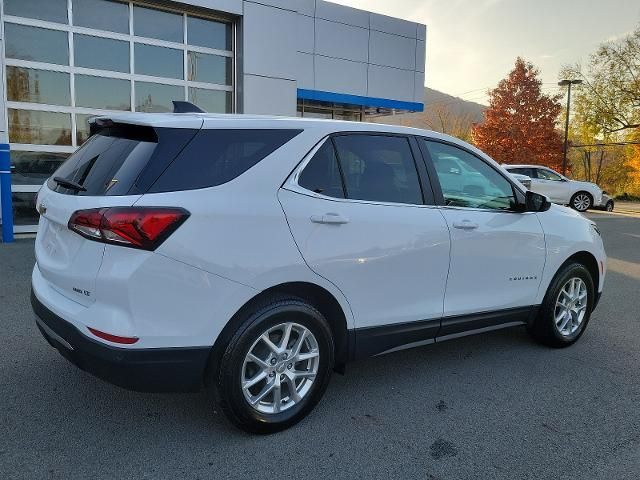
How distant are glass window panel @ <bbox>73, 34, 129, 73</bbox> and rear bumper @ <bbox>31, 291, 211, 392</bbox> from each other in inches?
359

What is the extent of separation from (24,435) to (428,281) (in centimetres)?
253

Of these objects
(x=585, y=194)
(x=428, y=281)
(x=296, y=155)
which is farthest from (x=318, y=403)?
(x=585, y=194)

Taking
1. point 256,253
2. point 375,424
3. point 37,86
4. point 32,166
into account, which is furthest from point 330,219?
point 37,86

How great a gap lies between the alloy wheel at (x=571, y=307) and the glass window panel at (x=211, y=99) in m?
9.12

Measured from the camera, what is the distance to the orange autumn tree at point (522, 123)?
36781 mm

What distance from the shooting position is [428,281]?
3547 millimetres

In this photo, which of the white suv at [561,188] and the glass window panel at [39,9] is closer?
the glass window panel at [39,9]

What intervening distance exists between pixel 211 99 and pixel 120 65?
2023mm

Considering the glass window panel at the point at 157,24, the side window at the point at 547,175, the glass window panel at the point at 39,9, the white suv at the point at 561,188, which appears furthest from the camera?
the side window at the point at 547,175

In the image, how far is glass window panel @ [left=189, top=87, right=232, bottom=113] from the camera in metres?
11.8

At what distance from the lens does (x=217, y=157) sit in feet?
9.31

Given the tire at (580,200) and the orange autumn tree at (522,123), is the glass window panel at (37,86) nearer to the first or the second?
the tire at (580,200)

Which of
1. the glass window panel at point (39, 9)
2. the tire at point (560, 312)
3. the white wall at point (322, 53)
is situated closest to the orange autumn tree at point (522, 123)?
the white wall at point (322, 53)

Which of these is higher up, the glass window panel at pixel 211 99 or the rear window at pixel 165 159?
the glass window panel at pixel 211 99
